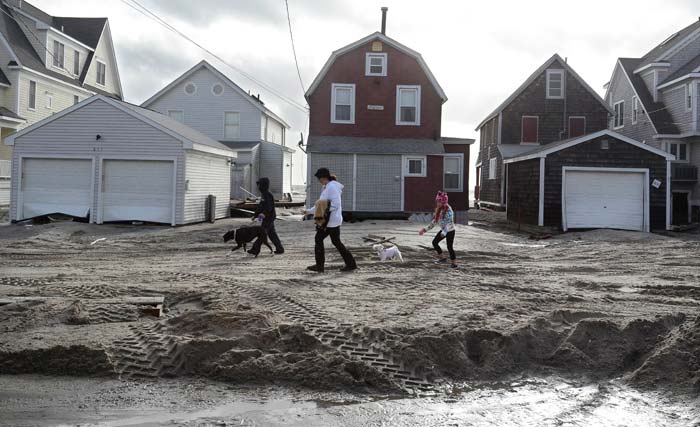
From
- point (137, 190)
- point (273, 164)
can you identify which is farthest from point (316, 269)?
point (273, 164)

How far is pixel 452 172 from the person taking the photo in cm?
2845

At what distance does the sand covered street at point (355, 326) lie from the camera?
6.10m

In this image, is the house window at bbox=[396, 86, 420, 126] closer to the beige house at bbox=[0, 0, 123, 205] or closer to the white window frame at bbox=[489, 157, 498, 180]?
the white window frame at bbox=[489, 157, 498, 180]

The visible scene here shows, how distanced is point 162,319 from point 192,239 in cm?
1201

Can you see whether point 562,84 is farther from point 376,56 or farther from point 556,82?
point 376,56

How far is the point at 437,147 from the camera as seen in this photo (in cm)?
2758

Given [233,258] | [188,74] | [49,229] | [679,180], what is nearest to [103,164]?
[49,229]

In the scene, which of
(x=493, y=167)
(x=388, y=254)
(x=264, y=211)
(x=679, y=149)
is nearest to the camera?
(x=388, y=254)

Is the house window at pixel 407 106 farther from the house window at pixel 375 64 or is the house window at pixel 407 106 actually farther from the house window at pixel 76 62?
the house window at pixel 76 62

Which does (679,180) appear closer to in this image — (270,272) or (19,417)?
(270,272)

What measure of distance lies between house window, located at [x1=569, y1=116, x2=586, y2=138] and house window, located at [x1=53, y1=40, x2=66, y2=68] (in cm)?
2779

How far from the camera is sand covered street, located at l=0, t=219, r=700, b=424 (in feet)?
20.0

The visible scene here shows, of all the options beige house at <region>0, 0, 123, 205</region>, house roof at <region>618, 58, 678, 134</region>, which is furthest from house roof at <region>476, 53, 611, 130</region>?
beige house at <region>0, 0, 123, 205</region>

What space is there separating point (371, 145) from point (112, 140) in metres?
10.3
